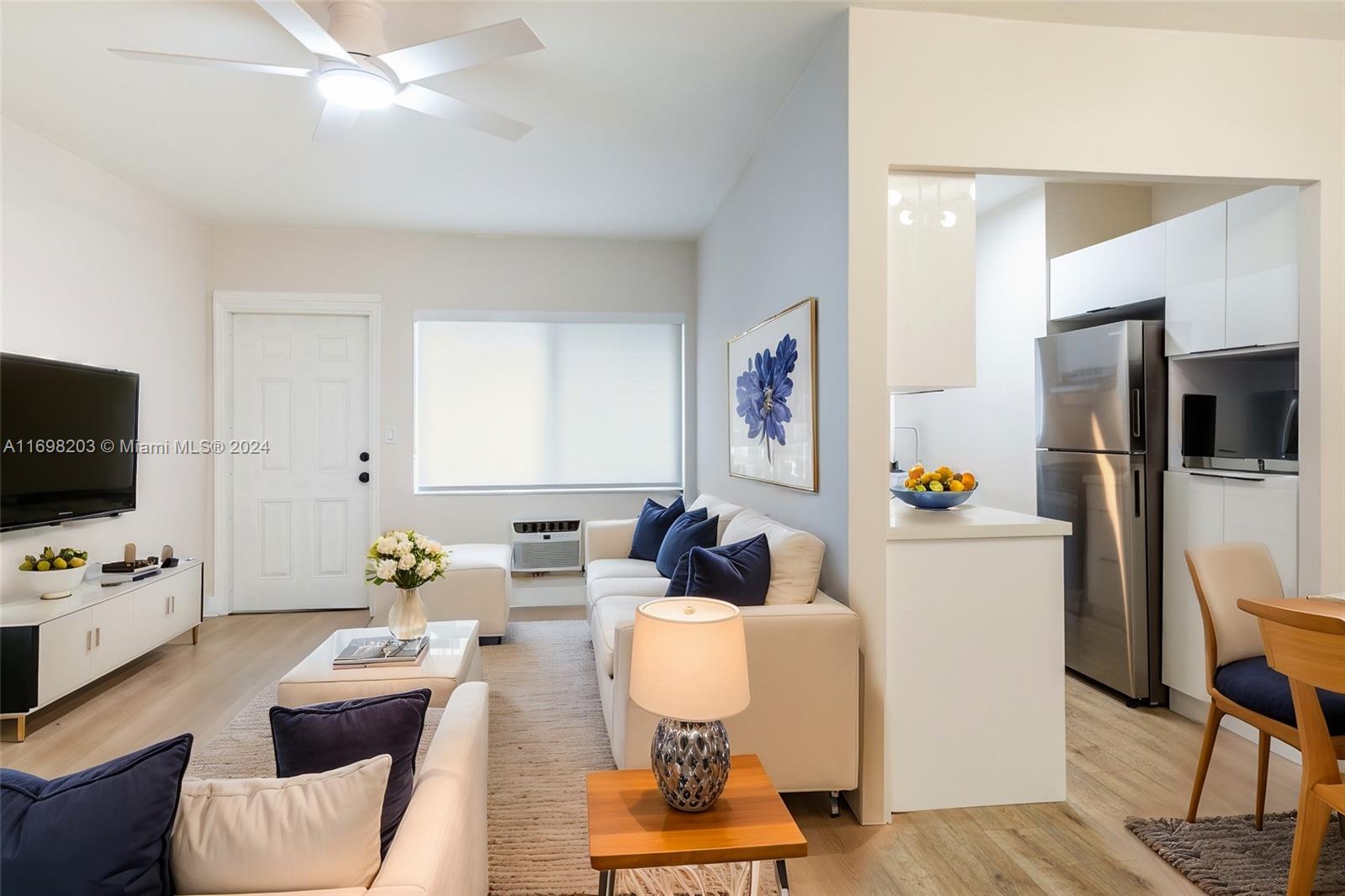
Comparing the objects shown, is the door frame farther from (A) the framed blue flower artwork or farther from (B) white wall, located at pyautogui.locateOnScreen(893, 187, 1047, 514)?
(B) white wall, located at pyautogui.locateOnScreen(893, 187, 1047, 514)

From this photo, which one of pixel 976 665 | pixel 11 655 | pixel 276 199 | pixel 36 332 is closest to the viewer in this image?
pixel 976 665

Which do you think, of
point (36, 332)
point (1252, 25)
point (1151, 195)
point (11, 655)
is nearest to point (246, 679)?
point (11, 655)

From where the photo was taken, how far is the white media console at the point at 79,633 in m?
3.01

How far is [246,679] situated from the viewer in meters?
3.78

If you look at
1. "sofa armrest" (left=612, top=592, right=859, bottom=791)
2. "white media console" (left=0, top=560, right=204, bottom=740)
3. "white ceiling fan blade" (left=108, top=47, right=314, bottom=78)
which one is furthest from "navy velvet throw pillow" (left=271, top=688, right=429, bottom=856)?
"white media console" (left=0, top=560, right=204, bottom=740)

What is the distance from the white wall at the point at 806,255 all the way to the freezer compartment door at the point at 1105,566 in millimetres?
1522

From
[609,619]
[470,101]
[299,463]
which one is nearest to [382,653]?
[609,619]

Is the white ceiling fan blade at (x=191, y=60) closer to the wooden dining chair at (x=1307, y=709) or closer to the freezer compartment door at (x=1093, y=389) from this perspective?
the wooden dining chair at (x=1307, y=709)

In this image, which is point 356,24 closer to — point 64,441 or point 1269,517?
point 64,441

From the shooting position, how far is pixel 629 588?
11.9 feet

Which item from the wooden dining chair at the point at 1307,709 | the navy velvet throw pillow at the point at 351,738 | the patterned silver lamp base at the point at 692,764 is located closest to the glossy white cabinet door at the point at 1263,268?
the wooden dining chair at the point at 1307,709

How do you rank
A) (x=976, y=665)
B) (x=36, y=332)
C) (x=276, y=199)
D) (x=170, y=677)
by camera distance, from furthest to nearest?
(x=276, y=199), (x=170, y=677), (x=36, y=332), (x=976, y=665)

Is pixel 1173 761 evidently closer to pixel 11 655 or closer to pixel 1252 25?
pixel 1252 25

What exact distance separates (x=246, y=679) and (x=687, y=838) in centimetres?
321
